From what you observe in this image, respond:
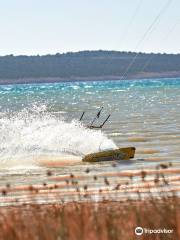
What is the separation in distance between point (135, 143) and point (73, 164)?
12071mm

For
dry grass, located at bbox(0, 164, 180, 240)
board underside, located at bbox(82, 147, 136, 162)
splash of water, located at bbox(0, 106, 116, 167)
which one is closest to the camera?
dry grass, located at bbox(0, 164, 180, 240)

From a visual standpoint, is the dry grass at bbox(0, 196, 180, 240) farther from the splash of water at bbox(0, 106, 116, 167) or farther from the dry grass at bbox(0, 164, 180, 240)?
the splash of water at bbox(0, 106, 116, 167)

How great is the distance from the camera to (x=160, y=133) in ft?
160

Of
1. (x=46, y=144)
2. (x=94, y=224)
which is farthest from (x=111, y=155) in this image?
(x=94, y=224)

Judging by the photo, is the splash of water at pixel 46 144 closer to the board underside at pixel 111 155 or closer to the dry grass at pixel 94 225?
the board underside at pixel 111 155

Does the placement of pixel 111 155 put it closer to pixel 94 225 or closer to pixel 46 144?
pixel 46 144

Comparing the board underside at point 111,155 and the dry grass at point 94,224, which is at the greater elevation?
the board underside at point 111,155

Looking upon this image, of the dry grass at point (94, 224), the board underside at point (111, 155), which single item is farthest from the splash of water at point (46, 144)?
the dry grass at point (94, 224)

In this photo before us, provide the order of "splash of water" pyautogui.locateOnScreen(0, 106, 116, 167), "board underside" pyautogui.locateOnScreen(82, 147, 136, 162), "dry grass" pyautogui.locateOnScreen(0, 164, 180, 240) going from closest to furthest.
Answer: "dry grass" pyautogui.locateOnScreen(0, 164, 180, 240) < "board underside" pyautogui.locateOnScreen(82, 147, 136, 162) < "splash of water" pyautogui.locateOnScreen(0, 106, 116, 167)

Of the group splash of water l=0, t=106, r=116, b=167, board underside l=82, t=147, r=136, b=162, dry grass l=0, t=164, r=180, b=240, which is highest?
splash of water l=0, t=106, r=116, b=167

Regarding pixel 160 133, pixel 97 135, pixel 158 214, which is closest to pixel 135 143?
pixel 97 135

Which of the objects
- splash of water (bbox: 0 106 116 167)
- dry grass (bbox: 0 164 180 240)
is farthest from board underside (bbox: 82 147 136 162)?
dry grass (bbox: 0 164 180 240)

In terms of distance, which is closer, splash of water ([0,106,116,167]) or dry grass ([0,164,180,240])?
dry grass ([0,164,180,240])

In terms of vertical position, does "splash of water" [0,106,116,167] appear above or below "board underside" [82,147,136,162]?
above
